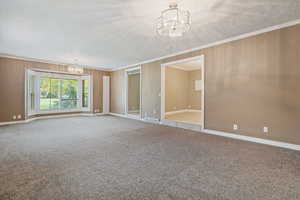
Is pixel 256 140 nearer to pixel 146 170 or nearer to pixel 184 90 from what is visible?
pixel 146 170

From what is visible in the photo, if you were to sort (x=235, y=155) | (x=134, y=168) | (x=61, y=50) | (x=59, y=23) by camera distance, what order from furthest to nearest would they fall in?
(x=61, y=50), (x=59, y=23), (x=235, y=155), (x=134, y=168)

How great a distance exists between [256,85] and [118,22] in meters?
3.61

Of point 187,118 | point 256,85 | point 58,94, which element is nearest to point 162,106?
point 187,118

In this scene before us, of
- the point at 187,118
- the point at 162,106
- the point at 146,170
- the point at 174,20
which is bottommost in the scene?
the point at 146,170

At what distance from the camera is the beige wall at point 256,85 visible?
3.12m

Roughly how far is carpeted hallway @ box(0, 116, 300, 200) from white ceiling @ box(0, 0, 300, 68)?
269 centimetres

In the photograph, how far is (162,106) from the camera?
5.89 meters

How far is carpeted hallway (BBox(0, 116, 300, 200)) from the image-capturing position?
66.7 inches

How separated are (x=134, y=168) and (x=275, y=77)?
3684mm

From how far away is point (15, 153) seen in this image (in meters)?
2.83

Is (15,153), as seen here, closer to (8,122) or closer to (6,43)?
(6,43)

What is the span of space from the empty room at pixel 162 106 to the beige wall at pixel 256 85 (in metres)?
0.02

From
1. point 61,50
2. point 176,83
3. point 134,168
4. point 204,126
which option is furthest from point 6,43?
point 176,83

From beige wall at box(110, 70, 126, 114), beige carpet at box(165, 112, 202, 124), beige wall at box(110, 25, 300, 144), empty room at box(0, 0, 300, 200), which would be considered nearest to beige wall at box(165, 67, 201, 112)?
beige carpet at box(165, 112, 202, 124)
